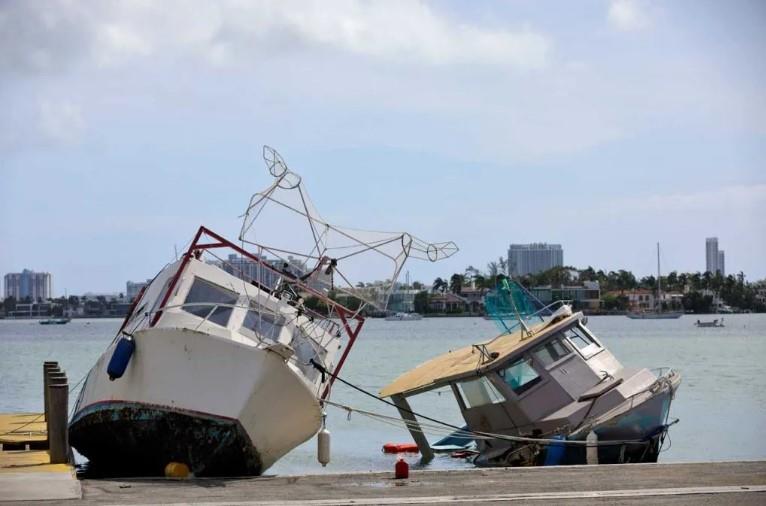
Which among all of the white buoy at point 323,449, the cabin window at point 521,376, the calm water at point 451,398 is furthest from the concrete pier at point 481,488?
the calm water at point 451,398

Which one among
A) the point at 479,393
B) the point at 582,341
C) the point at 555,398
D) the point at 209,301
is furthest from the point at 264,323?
the point at 582,341

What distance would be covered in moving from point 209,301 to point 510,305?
8572mm

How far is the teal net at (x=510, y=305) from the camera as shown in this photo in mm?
27734

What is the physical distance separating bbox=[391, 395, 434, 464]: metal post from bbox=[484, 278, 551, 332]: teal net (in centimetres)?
303

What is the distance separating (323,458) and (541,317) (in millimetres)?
10477

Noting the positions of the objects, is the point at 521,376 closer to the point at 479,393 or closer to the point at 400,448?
the point at 479,393

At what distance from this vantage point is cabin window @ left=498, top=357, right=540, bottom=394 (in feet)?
80.8

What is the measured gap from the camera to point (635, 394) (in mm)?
24047

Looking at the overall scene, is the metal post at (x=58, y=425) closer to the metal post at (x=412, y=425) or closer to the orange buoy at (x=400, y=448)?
the metal post at (x=412, y=425)

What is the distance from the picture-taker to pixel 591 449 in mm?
23266

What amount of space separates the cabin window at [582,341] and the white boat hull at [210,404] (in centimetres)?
710

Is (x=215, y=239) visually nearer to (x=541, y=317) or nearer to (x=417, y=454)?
→ (x=541, y=317)

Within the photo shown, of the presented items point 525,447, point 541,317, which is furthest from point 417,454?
point 525,447

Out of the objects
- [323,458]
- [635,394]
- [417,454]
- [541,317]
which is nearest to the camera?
[323,458]
